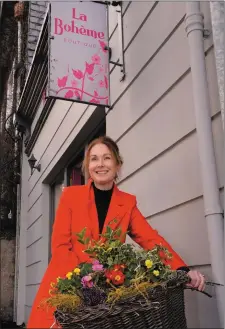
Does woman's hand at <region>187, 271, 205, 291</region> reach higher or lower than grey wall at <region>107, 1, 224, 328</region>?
lower

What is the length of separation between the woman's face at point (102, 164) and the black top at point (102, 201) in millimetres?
68

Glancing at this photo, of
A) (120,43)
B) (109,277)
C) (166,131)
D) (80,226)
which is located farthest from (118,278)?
(120,43)

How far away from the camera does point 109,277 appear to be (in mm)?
1358

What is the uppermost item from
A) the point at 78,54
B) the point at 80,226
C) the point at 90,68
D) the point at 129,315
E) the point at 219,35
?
the point at 78,54

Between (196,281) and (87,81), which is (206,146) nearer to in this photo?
(196,281)

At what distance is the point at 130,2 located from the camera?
3.39 m

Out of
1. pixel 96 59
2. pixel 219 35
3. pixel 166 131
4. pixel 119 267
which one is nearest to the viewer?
pixel 119 267

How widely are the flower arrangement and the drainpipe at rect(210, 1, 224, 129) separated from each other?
36.6 inches

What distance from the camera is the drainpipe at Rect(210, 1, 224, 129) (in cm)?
202

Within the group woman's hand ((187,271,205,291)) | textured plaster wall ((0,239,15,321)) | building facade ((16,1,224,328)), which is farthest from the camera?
textured plaster wall ((0,239,15,321))

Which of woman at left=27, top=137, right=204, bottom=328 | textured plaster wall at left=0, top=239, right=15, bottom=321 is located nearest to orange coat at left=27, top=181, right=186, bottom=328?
woman at left=27, top=137, right=204, bottom=328

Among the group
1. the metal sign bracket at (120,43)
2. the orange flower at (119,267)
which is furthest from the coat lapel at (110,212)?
the metal sign bracket at (120,43)

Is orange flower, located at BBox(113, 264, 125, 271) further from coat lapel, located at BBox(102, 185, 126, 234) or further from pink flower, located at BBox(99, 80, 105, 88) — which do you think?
pink flower, located at BBox(99, 80, 105, 88)

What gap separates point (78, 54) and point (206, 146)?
1.76 meters
